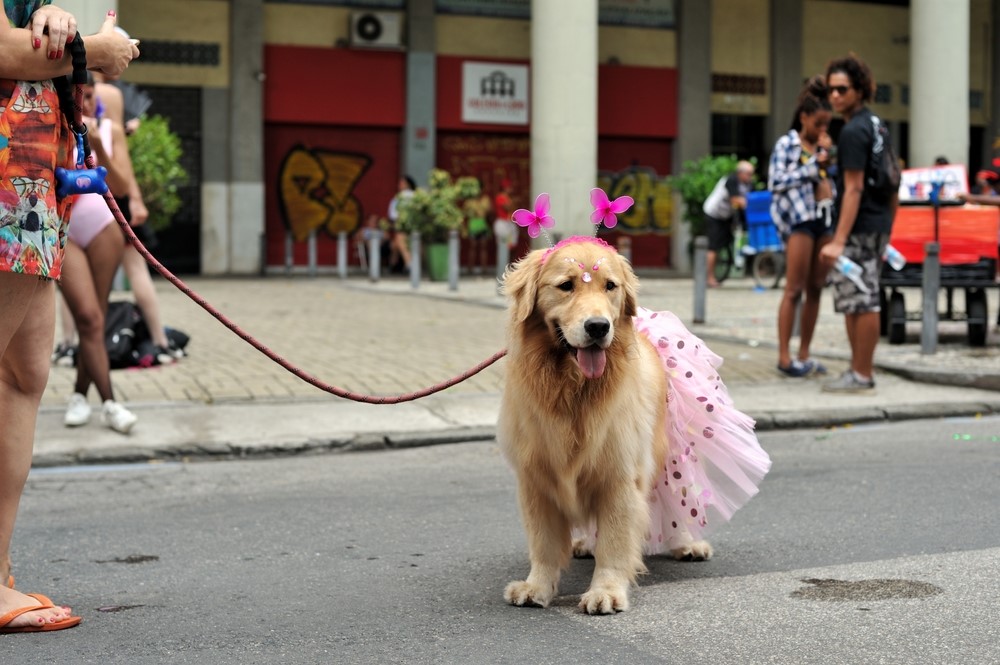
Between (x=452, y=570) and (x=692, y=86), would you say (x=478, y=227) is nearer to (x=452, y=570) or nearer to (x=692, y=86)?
(x=692, y=86)

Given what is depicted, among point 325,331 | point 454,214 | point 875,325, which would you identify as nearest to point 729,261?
point 454,214

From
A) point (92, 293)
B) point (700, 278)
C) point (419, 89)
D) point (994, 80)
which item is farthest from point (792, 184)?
point (994, 80)

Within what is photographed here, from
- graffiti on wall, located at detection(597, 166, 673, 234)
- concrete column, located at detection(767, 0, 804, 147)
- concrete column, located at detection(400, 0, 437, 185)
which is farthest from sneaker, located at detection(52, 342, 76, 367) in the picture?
concrete column, located at detection(767, 0, 804, 147)

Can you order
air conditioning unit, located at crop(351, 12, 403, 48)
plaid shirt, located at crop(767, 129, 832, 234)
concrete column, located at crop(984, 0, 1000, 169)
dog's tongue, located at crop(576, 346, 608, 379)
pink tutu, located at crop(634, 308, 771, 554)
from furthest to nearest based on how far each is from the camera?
concrete column, located at crop(984, 0, 1000, 169) < air conditioning unit, located at crop(351, 12, 403, 48) < plaid shirt, located at crop(767, 129, 832, 234) < pink tutu, located at crop(634, 308, 771, 554) < dog's tongue, located at crop(576, 346, 608, 379)

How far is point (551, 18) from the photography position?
2266 centimetres

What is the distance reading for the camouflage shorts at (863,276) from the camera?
834 centimetres

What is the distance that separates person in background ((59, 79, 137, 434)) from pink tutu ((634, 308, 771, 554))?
3381 millimetres

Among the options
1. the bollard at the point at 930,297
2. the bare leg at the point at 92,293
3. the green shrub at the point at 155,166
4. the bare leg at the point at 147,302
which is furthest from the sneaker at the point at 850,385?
the green shrub at the point at 155,166

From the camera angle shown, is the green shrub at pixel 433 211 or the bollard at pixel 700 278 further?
the green shrub at pixel 433 211

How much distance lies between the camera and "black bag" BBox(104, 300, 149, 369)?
9320 mm

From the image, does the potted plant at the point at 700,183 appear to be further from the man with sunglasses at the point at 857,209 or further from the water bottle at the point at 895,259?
the man with sunglasses at the point at 857,209

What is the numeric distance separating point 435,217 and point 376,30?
21.6 ft

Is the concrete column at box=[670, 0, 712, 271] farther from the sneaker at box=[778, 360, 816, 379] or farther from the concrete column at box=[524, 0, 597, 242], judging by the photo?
the sneaker at box=[778, 360, 816, 379]

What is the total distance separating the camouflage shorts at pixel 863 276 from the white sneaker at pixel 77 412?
15.1 feet
